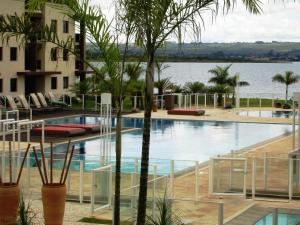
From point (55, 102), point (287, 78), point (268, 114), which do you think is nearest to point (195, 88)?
point (268, 114)

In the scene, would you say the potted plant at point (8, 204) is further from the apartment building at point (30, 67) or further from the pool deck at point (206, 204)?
the apartment building at point (30, 67)

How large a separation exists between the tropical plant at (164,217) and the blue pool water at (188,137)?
38.7 feet

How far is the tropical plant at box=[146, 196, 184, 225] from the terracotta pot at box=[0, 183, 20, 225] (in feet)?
7.34

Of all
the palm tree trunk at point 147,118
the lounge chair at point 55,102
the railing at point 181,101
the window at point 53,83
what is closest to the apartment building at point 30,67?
the window at point 53,83

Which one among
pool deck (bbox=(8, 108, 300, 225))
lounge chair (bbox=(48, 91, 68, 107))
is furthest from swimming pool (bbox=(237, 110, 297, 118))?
pool deck (bbox=(8, 108, 300, 225))

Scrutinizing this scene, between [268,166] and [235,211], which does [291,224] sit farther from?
[268,166]

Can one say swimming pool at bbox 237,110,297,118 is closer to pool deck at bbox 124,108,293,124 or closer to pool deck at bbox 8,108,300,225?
pool deck at bbox 124,108,293,124

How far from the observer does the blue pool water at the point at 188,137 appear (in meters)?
23.3

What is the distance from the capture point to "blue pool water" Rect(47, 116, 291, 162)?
23297 mm

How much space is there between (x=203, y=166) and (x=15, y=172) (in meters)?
5.75

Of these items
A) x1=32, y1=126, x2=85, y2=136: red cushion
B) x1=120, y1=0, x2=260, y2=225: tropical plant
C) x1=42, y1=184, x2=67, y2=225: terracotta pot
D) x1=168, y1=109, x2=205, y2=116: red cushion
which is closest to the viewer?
x1=120, y1=0, x2=260, y2=225: tropical plant

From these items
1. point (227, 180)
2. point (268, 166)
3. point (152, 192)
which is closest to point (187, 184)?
point (227, 180)

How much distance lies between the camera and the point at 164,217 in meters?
9.53

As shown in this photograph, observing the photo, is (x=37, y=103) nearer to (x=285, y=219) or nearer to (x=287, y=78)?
(x=287, y=78)
